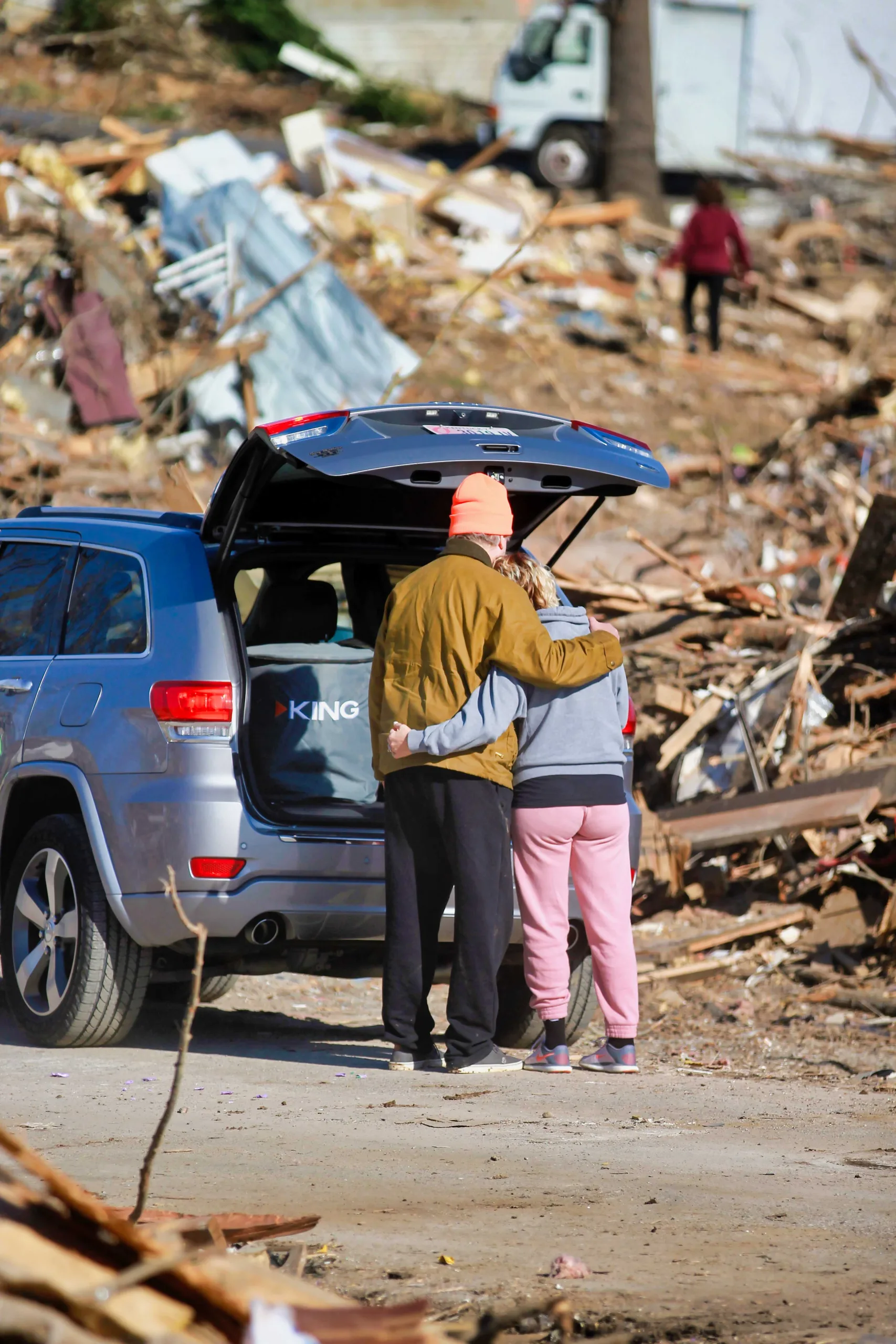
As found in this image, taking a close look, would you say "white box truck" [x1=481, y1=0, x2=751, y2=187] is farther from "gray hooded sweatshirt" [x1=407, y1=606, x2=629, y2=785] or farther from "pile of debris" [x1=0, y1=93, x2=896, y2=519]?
"gray hooded sweatshirt" [x1=407, y1=606, x2=629, y2=785]

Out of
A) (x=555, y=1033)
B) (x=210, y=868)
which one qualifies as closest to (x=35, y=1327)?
(x=210, y=868)

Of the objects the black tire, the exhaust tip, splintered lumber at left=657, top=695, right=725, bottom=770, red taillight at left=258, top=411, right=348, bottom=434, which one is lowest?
the black tire

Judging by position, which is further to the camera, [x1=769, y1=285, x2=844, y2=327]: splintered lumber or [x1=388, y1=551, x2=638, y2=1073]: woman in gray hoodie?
[x1=769, y1=285, x2=844, y2=327]: splintered lumber

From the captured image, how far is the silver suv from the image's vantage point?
5781mm

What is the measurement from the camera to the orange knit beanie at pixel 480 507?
19.1ft

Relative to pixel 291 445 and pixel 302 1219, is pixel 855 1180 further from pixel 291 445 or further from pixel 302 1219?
pixel 291 445

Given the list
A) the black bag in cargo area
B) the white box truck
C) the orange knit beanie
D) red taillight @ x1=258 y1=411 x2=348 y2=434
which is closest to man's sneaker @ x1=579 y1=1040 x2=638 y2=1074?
the black bag in cargo area

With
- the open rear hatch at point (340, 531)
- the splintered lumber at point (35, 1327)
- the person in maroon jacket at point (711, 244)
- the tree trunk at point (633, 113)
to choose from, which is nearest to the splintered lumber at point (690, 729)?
the open rear hatch at point (340, 531)

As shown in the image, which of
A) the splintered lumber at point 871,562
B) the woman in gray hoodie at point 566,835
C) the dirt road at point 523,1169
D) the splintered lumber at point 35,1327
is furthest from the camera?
the splintered lumber at point 871,562

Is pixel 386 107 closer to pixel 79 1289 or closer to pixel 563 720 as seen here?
pixel 563 720

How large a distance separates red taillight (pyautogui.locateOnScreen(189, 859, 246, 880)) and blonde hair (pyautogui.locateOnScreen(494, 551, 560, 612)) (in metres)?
1.36

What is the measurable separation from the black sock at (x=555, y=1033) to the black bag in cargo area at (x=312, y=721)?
1.13 meters

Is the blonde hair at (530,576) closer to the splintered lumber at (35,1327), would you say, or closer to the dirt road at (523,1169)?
the dirt road at (523,1169)

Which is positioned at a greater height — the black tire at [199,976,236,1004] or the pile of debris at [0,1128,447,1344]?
the pile of debris at [0,1128,447,1344]
